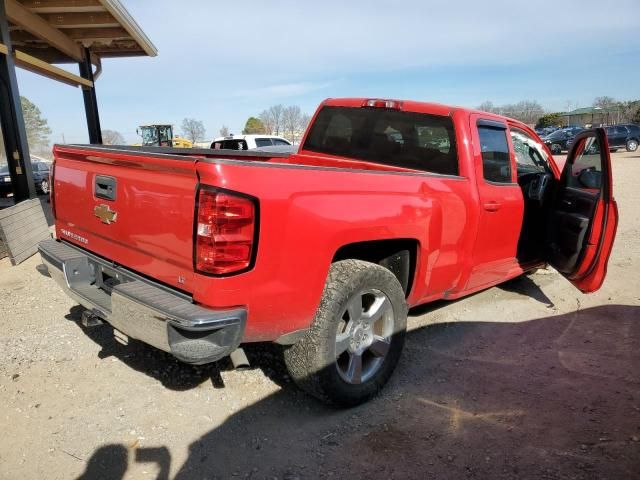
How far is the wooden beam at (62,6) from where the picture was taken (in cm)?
814

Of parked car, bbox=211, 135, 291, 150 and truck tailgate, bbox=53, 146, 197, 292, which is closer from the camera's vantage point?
truck tailgate, bbox=53, 146, 197, 292

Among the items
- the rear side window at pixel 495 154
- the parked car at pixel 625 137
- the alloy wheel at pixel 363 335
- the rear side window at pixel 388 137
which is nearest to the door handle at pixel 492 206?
the rear side window at pixel 495 154

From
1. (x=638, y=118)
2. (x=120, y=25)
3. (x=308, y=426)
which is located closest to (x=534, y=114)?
(x=638, y=118)

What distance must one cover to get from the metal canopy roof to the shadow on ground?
24.3ft

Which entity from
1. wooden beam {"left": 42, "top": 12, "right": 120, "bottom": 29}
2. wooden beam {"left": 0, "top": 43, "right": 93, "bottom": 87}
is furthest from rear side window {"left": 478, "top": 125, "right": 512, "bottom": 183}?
wooden beam {"left": 42, "top": 12, "right": 120, "bottom": 29}

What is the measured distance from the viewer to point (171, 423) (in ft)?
9.10

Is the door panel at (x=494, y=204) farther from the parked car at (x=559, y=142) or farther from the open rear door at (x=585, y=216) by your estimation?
the parked car at (x=559, y=142)

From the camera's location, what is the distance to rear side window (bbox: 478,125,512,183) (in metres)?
3.78

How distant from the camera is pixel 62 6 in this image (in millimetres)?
8305

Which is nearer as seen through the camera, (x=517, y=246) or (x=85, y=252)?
(x=85, y=252)

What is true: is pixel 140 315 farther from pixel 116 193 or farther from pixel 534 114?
pixel 534 114

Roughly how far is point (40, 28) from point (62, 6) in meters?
0.94

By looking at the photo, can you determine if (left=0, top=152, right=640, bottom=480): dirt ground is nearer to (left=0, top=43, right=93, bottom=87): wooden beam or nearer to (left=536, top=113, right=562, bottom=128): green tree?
(left=0, top=43, right=93, bottom=87): wooden beam

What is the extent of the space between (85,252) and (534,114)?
9575cm
